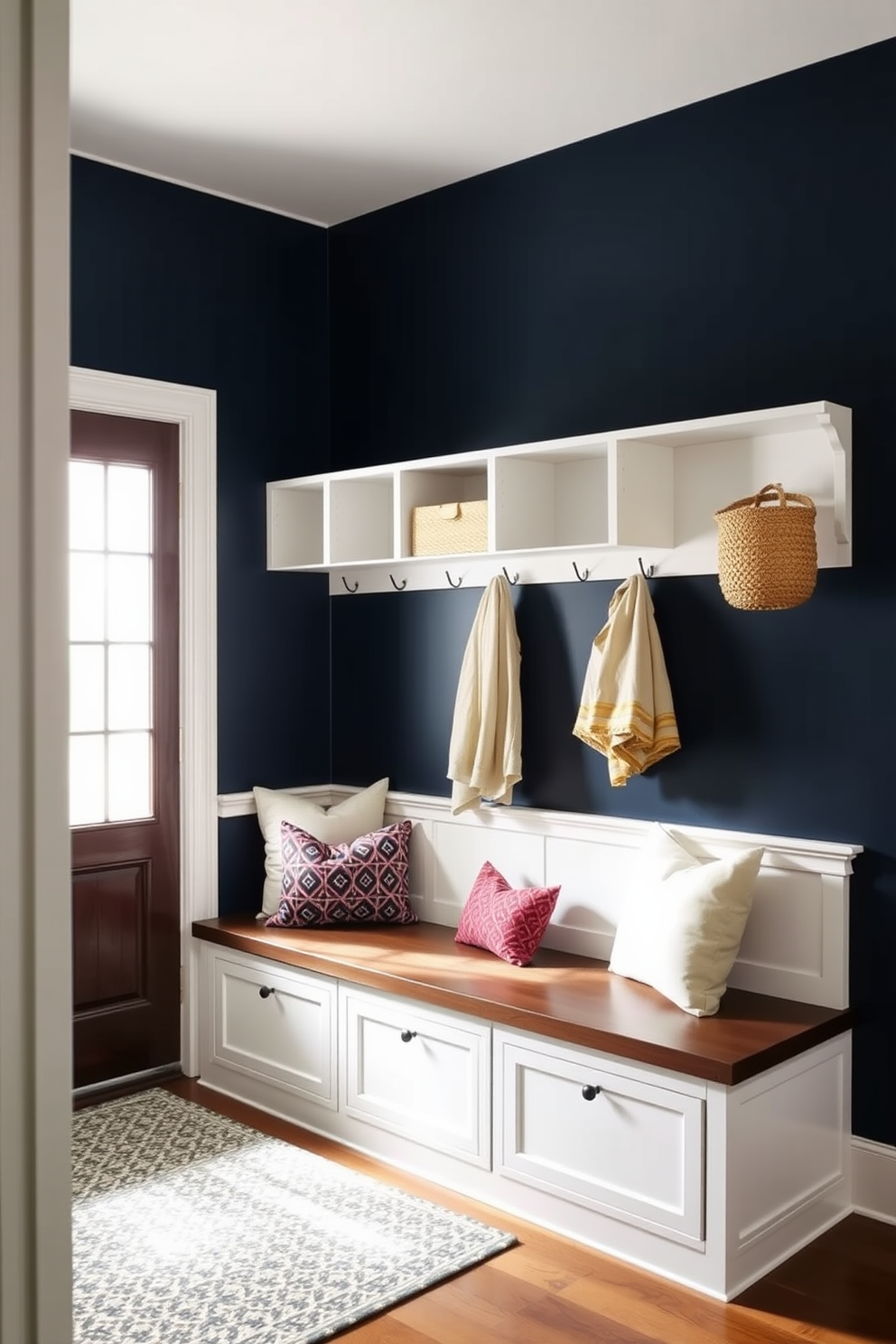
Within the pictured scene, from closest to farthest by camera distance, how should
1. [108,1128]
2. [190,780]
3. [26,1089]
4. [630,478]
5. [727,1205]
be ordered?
[26,1089] → [727,1205] → [630,478] → [108,1128] → [190,780]

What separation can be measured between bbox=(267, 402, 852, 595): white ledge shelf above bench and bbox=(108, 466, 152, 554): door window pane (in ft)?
1.51

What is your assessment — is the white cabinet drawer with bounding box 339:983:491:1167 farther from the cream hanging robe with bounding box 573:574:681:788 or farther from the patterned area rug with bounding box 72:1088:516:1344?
the cream hanging robe with bounding box 573:574:681:788

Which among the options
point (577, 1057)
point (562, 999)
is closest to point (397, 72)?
point (562, 999)

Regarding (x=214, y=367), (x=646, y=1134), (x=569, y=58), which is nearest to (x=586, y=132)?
(x=569, y=58)

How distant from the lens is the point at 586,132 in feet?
11.8

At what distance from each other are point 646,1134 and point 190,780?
1941 mm

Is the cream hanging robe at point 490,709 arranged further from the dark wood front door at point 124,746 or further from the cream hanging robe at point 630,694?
the dark wood front door at point 124,746

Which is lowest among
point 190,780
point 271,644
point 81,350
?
point 190,780

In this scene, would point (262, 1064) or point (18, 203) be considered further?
point (262, 1064)

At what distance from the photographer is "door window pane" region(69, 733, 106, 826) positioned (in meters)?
3.83

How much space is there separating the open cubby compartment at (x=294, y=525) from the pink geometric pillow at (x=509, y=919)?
4.32 feet

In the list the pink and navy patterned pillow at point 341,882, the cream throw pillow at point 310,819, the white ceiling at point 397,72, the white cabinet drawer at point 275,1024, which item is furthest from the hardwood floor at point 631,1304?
the white ceiling at point 397,72

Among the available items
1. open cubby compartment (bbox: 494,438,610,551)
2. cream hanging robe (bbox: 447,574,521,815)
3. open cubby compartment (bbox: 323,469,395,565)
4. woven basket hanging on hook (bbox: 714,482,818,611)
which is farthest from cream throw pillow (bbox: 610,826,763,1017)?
open cubby compartment (bbox: 323,469,395,565)

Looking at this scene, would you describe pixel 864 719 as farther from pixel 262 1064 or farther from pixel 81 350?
pixel 81 350
